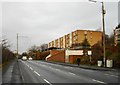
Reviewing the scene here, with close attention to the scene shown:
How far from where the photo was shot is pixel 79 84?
51.7ft

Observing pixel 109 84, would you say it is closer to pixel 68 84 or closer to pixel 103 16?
pixel 68 84

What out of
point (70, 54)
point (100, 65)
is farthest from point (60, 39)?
point (100, 65)

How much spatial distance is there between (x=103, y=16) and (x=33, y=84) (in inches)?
852

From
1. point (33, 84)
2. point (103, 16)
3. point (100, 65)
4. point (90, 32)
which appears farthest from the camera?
point (90, 32)

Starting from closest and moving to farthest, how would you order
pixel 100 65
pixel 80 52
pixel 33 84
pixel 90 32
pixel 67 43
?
pixel 33 84 < pixel 100 65 < pixel 80 52 < pixel 90 32 < pixel 67 43

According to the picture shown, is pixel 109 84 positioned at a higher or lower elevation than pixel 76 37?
lower

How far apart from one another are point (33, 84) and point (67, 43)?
15063cm

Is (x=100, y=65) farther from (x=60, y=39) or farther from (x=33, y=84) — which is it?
(x=60, y=39)

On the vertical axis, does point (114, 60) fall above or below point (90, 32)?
below

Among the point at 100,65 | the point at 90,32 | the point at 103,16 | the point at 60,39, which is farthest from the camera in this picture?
the point at 60,39

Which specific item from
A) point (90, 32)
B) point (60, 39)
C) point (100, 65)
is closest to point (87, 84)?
point (100, 65)

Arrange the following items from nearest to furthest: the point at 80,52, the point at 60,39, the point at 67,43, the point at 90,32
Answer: the point at 80,52
the point at 90,32
the point at 67,43
the point at 60,39

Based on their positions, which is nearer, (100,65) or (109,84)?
(109,84)

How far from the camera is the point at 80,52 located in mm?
62438
